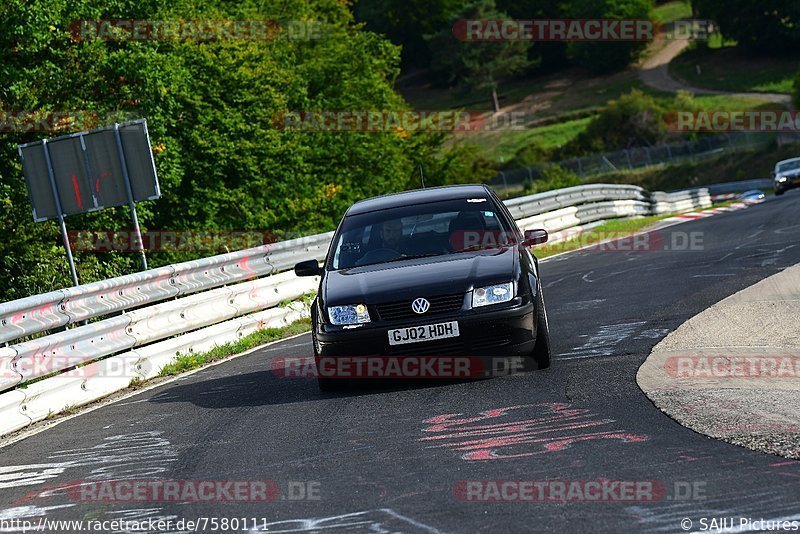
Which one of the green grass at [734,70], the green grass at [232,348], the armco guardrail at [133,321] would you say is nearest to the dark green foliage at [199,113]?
the armco guardrail at [133,321]

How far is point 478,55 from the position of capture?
122 meters

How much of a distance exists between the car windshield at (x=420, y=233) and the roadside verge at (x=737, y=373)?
5.66 feet

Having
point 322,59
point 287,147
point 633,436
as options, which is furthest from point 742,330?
point 322,59

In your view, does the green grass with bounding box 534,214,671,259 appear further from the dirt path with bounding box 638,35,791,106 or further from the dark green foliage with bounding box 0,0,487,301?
the dirt path with bounding box 638,35,791,106

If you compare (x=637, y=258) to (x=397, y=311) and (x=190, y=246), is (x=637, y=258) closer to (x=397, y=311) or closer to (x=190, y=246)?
(x=397, y=311)

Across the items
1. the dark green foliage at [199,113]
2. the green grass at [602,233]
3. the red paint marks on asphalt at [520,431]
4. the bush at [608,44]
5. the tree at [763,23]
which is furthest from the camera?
the bush at [608,44]

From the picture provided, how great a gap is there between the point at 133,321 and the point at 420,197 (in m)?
3.29

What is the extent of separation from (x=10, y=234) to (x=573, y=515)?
2493cm

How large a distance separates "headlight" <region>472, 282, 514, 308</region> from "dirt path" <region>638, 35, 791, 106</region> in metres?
86.9
